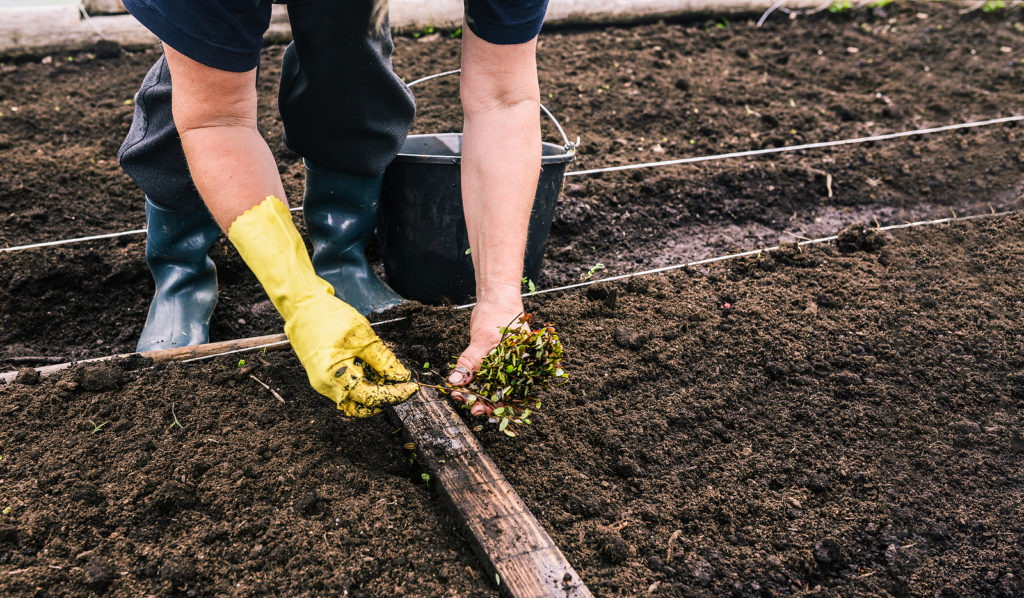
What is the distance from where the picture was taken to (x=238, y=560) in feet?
4.74

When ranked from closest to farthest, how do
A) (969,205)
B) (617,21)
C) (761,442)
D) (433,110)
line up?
(761,442) < (969,205) < (433,110) < (617,21)

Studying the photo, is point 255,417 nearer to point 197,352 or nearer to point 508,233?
point 197,352

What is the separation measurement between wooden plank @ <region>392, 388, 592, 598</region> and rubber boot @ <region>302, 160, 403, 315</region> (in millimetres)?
688

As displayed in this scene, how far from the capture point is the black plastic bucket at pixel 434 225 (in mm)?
2238

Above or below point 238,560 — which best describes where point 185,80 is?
above

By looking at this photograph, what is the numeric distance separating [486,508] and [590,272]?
1236mm

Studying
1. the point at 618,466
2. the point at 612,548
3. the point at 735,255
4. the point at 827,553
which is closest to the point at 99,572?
the point at 612,548

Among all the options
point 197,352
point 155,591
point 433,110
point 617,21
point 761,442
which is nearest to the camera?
point 155,591

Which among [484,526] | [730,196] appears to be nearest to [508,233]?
[484,526]

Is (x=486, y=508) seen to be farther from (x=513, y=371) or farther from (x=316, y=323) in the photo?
(x=316, y=323)

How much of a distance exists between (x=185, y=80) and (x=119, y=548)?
0.95 metres

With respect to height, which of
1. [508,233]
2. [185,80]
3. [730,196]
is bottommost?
[730,196]

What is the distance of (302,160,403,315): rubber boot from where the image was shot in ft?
7.62

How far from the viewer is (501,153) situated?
178 cm
